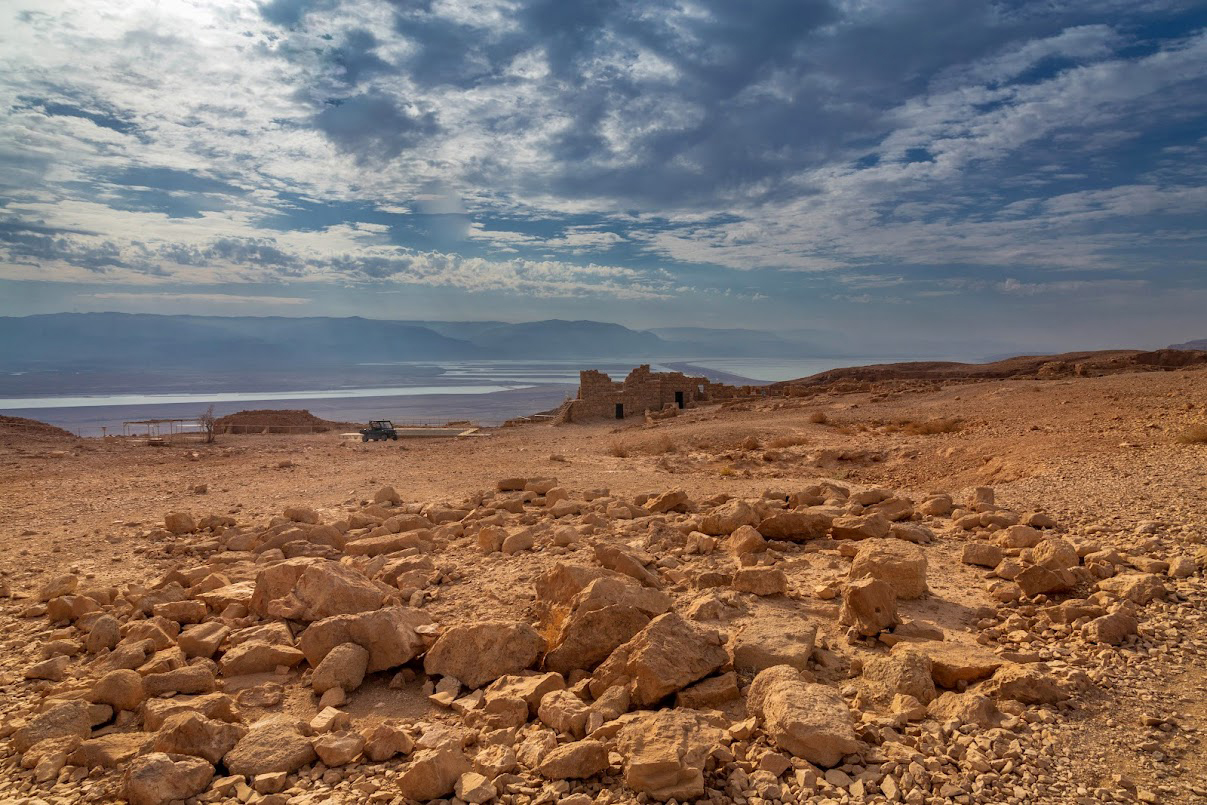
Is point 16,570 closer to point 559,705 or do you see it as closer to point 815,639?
point 559,705

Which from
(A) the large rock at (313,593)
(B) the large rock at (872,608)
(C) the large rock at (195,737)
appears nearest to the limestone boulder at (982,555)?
(B) the large rock at (872,608)

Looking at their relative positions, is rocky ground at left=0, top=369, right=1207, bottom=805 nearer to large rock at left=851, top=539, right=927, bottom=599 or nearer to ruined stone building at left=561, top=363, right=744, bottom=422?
large rock at left=851, top=539, right=927, bottom=599

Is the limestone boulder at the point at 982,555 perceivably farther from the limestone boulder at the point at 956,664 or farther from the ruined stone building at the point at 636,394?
the ruined stone building at the point at 636,394

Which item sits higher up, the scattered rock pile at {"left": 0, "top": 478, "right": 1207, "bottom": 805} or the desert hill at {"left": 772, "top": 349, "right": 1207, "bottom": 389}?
the desert hill at {"left": 772, "top": 349, "right": 1207, "bottom": 389}

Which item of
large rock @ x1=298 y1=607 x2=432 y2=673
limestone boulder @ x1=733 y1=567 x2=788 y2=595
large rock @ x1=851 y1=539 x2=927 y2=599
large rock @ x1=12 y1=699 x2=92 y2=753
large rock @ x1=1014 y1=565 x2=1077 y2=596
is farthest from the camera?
limestone boulder @ x1=733 y1=567 x2=788 y2=595

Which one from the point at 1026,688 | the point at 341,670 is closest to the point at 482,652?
the point at 341,670

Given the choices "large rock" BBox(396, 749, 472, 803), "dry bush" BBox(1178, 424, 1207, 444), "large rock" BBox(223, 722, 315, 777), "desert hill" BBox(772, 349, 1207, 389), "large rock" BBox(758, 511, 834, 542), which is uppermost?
"desert hill" BBox(772, 349, 1207, 389)

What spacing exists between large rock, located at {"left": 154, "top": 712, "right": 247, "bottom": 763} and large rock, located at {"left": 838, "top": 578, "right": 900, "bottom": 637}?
13.5ft

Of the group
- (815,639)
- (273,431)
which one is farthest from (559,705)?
(273,431)

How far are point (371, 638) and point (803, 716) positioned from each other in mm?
2970

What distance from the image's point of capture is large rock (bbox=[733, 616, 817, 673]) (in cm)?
448

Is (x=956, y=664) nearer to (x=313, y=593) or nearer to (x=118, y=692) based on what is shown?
(x=313, y=593)

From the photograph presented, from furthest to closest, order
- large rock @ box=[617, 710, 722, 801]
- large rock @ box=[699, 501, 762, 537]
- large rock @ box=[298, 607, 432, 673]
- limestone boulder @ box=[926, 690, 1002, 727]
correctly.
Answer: large rock @ box=[699, 501, 762, 537] → large rock @ box=[298, 607, 432, 673] → limestone boulder @ box=[926, 690, 1002, 727] → large rock @ box=[617, 710, 722, 801]

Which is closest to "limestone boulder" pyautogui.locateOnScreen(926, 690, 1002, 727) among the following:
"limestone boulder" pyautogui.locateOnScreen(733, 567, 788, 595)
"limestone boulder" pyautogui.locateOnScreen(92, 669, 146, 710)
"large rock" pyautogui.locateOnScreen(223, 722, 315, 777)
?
"limestone boulder" pyautogui.locateOnScreen(733, 567, 788, 595)
